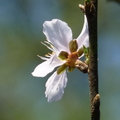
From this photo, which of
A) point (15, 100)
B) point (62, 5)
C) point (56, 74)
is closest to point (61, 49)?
point (56, 74)

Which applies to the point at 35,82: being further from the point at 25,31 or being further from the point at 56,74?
the point at 56,74

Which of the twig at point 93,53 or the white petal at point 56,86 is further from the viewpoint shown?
the white petal at point 56,86

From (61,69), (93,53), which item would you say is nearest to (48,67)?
(61,69)

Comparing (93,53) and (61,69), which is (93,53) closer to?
(93,53)

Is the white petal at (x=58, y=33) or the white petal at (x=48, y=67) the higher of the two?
the white petal at (x=58, y=33)

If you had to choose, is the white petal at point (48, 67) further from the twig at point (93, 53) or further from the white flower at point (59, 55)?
the twig at point (93, 53)

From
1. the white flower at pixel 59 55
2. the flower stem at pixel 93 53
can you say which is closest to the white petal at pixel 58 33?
the white flower at pixel 59 55

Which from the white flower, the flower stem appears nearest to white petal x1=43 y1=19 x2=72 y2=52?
the white flower

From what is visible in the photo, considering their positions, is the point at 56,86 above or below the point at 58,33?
below
